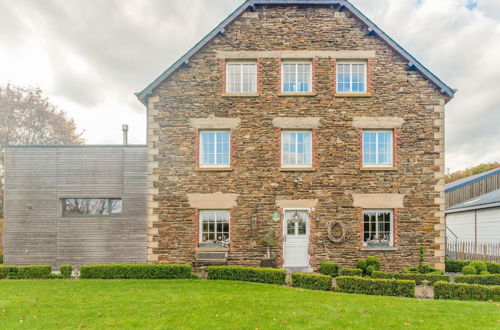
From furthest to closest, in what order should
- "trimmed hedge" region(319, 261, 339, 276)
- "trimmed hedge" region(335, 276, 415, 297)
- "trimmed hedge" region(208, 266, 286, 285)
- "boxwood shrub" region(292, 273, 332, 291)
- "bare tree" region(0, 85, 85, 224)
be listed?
1. "bare tree" region(0, 85, 85, 224)
2. "trimmed hedge" region(319, 261, 339, 276)
3. "trimmed hedge" region(208, 266, 286, 285)
4. "boxwood shrub" region(292, 273, 332, 291)
5. "trimmed hedge" region(335, 276, 415, 297)

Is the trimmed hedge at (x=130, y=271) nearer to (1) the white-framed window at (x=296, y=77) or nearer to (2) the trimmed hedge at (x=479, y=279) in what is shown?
(1) the white-framed window at (x=296, y=77)

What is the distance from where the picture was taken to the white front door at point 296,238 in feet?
45.2

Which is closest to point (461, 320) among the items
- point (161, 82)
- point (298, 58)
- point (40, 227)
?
point (298, 58)

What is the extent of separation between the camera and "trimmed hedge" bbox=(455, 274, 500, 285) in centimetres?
1070

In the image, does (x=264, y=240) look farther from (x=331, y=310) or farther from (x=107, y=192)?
(x=107, y=192)

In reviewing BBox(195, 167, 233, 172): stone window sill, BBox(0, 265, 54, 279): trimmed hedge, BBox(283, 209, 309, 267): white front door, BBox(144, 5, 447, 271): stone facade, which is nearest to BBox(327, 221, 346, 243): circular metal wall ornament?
BBox(144, 5, 447, 271): stone facade

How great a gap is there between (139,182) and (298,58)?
862 centimetres

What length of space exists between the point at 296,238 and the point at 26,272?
10751 millimetres

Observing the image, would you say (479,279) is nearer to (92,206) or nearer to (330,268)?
(330,268)

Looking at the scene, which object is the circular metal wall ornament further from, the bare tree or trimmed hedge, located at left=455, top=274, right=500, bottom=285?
the bare tree

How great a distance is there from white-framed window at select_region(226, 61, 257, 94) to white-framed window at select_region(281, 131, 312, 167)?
2.53 meters

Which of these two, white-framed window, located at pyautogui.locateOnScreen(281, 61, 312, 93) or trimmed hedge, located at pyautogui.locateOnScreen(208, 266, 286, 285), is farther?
white-framed window, located at pyautogui.locateOnScreen(281, 61, 312, 93)

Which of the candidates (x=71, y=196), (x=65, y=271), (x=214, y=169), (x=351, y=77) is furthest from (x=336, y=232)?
(x=71, y=196)

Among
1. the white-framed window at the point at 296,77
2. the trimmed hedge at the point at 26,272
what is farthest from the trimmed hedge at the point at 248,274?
the white-framed window at the point at 296,77
